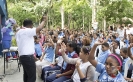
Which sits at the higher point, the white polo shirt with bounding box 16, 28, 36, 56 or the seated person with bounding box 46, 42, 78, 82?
the white polo shirt with bounding box 16, 28, 36, 56

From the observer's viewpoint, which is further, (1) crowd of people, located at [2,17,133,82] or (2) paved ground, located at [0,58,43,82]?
(2) paved ground, located at [0,58,43,82]

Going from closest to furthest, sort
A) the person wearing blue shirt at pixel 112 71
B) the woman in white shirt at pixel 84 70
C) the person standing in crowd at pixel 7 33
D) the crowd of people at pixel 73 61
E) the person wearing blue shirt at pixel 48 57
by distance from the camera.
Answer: the person wearing blue shirt at pixel 112 71 → the crowd of people at pixel 73 61 → the woman in white shirt at pixel 84 70 → the person wearing blue shirt at pixel 48 57 → the person standing in crowd at pixel 7 33

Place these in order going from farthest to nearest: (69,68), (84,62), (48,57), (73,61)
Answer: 1. (48,57)
2. (69,68)
3. (73,61)
4. (84,62)

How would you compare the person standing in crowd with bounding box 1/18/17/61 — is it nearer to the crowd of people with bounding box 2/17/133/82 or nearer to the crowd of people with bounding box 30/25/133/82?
the crowd of people with bounding box 30/25/133/82

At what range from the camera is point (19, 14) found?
2473 cm

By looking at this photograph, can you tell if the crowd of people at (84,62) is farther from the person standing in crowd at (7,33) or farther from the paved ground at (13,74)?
the person standing in crowd at (7,33)

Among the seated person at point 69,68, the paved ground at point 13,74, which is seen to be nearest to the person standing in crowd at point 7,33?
the paved ground at point 13,74

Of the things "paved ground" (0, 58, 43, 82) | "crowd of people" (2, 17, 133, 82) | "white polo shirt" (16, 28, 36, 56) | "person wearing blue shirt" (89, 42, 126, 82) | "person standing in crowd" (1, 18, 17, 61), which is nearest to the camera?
"person wearing blue shirt" (89, 42, 126, 82)

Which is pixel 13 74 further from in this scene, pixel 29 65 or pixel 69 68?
pixel 69 68

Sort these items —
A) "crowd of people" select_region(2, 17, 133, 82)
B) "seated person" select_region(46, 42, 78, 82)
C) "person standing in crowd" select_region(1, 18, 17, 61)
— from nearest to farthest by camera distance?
"crowd of people" select_region(2, 17, 133, 82) → "seated person" select_region(46, 42, 78, 82) → "person standing in crowd" select_region(1, 18, 17, 61)

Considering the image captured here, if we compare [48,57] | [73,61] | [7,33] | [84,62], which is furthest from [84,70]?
[7,33]

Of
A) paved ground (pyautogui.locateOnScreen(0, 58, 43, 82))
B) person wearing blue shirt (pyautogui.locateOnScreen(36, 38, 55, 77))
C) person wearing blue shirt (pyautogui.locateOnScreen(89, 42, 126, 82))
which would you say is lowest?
paved ground (pyautogui.locateOnScreen(0, 58, 43, 82))

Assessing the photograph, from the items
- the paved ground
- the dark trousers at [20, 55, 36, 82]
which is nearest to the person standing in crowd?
the paved ground

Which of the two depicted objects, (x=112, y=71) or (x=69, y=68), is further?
(x=69, y=68)
